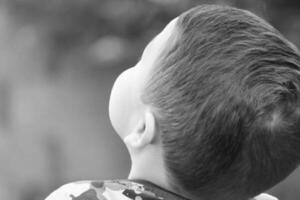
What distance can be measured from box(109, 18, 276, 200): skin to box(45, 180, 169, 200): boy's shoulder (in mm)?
29

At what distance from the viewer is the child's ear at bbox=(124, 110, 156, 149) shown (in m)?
0.92

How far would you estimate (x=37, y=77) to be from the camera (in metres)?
3.46

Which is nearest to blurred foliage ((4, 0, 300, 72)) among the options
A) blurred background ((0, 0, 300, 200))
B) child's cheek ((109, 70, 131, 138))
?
blurred background ((0, 0, 300, 200))

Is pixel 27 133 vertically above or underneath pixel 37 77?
underneath

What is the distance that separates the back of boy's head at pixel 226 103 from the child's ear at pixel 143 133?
0.04ft

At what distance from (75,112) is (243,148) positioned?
257 centimetres

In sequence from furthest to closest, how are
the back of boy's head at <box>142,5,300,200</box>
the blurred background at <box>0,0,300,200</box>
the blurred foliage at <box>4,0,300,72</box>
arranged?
the blurred background at <box>0,0,300,200</box> → the blurred foliage at <box>4,0,300,72</box> → the back of boy's head at <box>142,5,300,200</box>

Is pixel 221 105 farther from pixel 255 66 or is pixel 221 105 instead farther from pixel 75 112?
pixel 75 112

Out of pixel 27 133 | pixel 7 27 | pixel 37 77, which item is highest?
pixel 7 27

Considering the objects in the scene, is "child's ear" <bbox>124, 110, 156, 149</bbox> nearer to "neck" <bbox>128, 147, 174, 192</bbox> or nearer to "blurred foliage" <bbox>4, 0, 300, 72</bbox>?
"neck" <bbox>128, 147, 174, 192</bbox>

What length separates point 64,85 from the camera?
11.2 feet

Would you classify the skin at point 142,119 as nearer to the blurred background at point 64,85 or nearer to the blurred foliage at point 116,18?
the blurred foliage at point 116,18

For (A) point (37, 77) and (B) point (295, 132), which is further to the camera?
(A) point (37, 77)

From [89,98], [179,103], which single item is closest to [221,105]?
[179,103]
